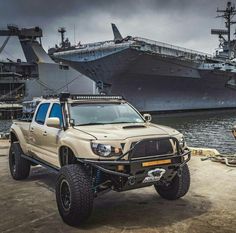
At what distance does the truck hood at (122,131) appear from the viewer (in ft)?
16.8

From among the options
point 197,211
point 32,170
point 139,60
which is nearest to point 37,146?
point 32,170

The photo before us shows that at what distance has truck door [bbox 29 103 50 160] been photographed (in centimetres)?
674

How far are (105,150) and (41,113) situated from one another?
2604 mm

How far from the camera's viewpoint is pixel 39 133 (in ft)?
22.5

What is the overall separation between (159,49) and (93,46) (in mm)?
7451

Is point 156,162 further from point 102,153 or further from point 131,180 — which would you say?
point 102,153

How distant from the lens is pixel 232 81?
53.0 meters

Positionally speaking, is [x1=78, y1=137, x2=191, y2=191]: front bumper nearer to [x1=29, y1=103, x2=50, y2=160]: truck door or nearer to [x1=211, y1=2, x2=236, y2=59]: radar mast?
[x1=29, y1=103, x2=50, y2=160]: truck door

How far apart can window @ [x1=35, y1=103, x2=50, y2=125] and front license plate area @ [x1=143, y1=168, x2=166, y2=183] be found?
8.87 feet

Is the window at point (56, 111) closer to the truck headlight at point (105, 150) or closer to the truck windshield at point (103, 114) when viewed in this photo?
the truck windshield at point (103, 114)

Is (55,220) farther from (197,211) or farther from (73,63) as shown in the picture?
(73,63)

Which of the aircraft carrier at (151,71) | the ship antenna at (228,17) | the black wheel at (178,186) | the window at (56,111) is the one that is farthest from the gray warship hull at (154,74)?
the black wheel at (178,186)

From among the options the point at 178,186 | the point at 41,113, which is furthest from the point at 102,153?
the point at 41,113

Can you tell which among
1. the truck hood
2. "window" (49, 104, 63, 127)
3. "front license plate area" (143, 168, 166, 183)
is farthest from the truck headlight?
"window" (49, 104, 63, 127)
